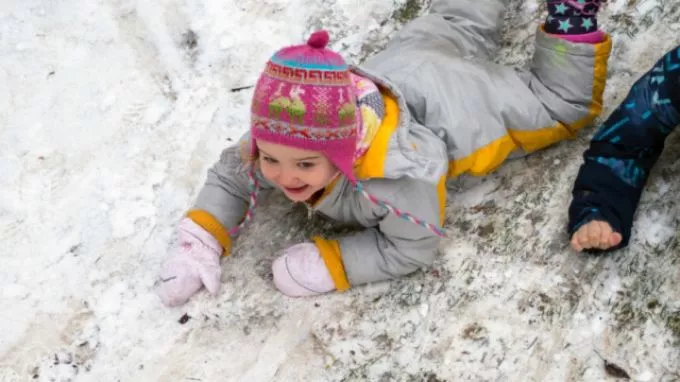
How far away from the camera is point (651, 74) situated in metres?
2.33

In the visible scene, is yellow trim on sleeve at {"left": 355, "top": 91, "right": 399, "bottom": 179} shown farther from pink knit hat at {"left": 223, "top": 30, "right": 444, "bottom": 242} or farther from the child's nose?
the child's nose

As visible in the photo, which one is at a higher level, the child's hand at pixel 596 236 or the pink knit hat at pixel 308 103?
the pink knit hat at pixel 308 103

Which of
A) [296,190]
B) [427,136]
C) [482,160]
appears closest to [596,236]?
[482,160]

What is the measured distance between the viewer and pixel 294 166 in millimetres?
2111

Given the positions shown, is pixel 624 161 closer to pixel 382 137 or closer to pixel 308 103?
pixel 382 137

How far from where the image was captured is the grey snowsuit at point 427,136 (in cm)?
228

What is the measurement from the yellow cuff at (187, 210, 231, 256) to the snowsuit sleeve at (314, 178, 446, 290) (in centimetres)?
37

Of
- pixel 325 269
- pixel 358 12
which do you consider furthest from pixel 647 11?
pixel 325 269

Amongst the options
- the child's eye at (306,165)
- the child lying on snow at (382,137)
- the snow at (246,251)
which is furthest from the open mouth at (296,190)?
the snow at (246,251)

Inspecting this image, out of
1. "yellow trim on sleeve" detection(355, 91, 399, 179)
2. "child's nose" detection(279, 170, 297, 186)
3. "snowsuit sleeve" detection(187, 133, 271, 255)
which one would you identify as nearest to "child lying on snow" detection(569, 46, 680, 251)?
"yellow trim on sleeve" detection(355, 91, 399, 179)

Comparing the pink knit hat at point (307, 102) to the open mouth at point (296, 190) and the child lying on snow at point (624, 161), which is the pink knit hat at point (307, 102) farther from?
the child lying on snow at point (624, 161)

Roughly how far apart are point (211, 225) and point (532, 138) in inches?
48.5

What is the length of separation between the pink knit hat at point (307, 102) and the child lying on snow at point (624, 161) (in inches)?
33.1

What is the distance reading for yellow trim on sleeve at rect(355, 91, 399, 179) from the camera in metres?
2.16
